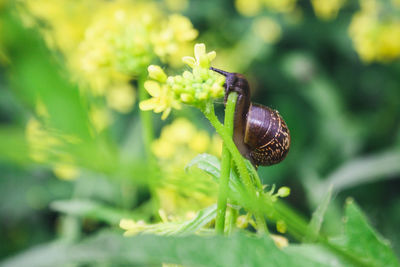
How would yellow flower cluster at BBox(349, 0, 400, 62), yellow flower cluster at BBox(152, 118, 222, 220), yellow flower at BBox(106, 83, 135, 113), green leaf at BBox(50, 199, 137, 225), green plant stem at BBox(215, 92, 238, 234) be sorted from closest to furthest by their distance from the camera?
green plant stem at BBox(215, 92, 238, 234) → green leaf at BBox(50, 199, 137, 225) → yellow flower cluster at BBox(152, 118, 222, 220) → yellow flower cluster at BBox(349, 0, 400, 62) → yellow flower at BBox(106, 83, 135, 113)

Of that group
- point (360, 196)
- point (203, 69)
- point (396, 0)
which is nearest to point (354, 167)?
point (360, 196)

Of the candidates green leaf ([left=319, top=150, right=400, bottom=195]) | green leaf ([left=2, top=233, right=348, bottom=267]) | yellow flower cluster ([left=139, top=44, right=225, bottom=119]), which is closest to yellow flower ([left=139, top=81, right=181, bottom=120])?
yellow flower cluster ([left=139, top=44, right=225, bottom=119])

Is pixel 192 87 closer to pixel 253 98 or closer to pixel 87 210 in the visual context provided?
pixel 87 210

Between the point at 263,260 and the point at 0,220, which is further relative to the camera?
the point at 0,220

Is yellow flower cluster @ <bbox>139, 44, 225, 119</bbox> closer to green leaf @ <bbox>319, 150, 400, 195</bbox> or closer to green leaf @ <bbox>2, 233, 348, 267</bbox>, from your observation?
green leaf @ <bbox>2, 233, 348, 267</bbox>

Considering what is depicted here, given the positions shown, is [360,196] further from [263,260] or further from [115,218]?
[263,260]

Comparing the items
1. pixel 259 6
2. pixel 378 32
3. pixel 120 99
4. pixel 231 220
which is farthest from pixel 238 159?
pixel 259 6
